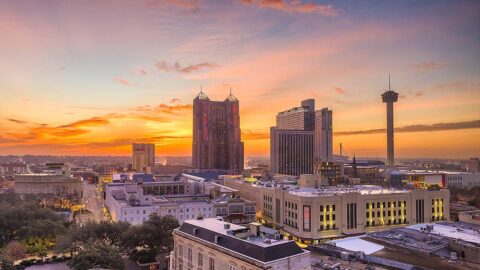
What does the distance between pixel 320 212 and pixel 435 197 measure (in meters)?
39.1

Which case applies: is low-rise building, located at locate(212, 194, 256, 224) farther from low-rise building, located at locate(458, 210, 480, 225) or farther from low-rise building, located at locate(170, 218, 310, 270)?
low-rise building, located at locate(458, 210, 480, 225)

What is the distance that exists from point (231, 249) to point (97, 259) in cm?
2688

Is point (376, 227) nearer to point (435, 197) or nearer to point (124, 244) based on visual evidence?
point (435, 197)

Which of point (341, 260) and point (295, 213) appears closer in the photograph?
point (341, 260)

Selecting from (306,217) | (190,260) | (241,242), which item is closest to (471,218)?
(306,217)

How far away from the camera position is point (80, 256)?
59.9 meters

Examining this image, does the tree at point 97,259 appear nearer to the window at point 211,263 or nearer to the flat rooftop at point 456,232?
the window at point 211,263

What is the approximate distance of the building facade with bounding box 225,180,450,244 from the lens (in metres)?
97.3

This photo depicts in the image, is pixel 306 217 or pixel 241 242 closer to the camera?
pixel 241 242

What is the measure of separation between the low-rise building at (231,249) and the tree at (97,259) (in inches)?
438

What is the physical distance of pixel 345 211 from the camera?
100 meters

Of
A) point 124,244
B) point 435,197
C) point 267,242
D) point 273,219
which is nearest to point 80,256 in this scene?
point 124,244

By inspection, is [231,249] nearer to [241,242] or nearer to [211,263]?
[241,242]

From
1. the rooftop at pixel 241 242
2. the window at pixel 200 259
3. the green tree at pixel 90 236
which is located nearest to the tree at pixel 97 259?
the green tree at pixel 90 236
